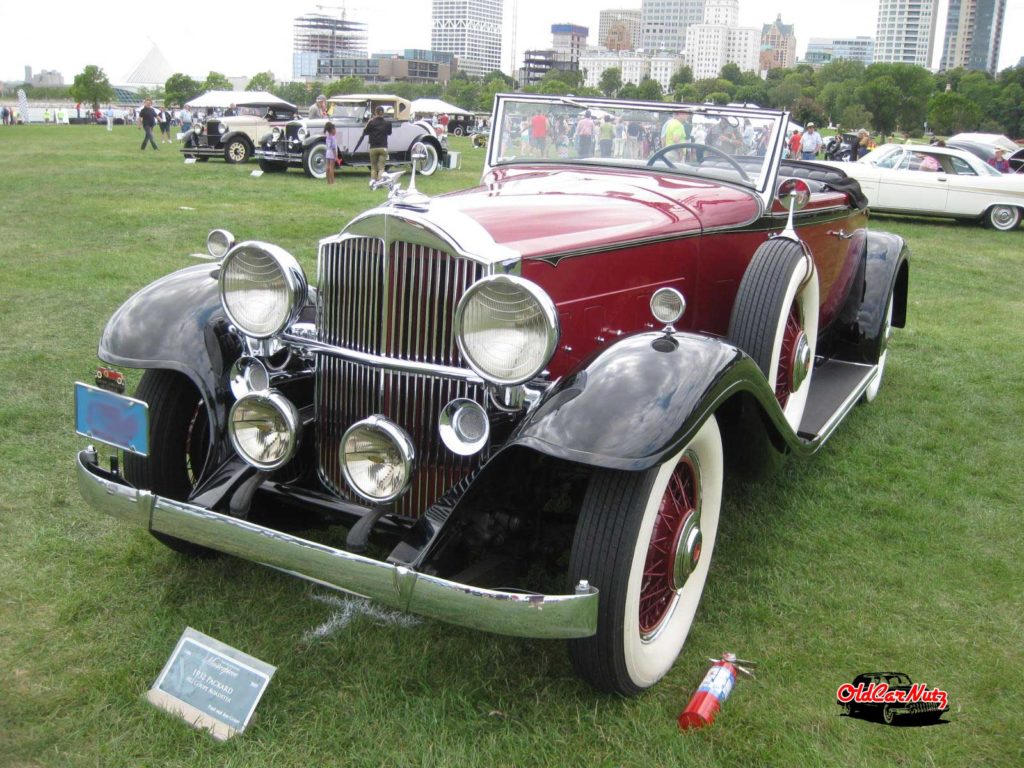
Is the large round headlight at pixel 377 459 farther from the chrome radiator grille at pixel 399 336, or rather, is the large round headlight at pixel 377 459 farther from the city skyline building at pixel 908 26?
the city skyline building at pixel 908 26

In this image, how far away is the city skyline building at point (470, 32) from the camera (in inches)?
5684

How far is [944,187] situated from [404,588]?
14.4 m

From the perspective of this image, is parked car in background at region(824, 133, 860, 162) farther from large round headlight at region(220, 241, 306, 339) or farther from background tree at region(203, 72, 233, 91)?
background tree at region(203, 72, 233, 91)

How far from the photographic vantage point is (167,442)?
10.9 feet

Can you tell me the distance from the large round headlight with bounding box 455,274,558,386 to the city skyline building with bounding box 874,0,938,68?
19468 cm

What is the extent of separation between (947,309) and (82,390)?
7.62 metres

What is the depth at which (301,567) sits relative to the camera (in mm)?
2479

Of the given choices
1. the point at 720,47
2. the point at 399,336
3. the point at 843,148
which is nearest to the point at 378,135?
the point at 843,148

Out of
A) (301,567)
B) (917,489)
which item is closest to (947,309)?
(917,489)

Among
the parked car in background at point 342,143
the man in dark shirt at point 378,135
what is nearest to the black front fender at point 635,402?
the man in dark shirt at point 378,135

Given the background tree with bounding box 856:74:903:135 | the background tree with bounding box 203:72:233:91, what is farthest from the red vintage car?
the background tree with bounding box 203:72:233:91

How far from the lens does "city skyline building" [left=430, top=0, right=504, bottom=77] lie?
144m

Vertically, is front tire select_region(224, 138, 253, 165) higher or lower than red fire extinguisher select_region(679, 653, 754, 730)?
A: higher

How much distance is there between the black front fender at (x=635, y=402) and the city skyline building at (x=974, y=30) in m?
192
